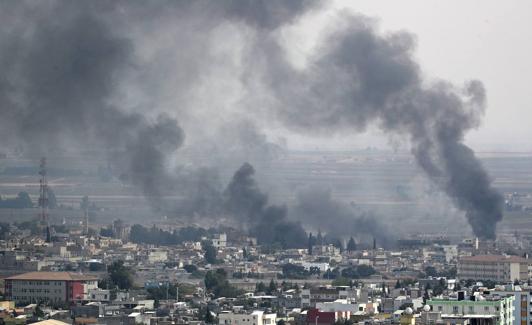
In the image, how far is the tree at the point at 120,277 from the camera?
66750 mm

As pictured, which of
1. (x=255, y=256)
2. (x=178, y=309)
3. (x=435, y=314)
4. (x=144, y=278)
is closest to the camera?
(x=435, y=314)

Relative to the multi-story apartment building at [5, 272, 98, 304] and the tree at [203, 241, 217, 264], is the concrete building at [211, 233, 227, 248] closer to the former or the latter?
the tree at [203, 241, 217, 264]

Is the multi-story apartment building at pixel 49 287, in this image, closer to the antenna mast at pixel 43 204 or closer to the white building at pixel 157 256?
the white building at pixel 157 256

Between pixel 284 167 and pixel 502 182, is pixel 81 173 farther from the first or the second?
pixel 502 182

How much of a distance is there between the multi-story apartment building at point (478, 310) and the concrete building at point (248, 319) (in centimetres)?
1123

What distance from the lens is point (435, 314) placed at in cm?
3878

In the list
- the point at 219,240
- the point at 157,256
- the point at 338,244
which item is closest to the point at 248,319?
the point at 157,256

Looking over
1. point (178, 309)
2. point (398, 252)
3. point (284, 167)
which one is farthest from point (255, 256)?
point (284, 167)

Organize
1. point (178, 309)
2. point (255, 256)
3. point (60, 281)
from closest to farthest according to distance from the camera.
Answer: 1. point (178, 309)
2. point (60, 281)
3. point (255, 256)

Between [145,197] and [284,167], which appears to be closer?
[145,197]

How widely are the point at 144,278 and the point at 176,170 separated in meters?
20.6

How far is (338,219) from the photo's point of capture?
8994 centimetres

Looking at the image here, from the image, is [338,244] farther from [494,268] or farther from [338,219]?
[494,268]

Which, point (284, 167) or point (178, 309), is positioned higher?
point (284, 167)
